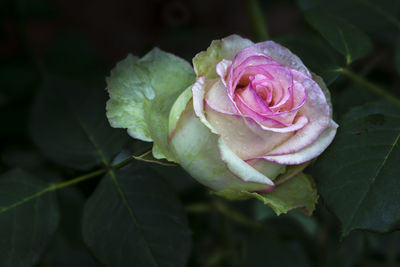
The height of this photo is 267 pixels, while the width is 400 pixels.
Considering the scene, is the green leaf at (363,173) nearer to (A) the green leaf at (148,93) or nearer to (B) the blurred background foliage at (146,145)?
(B) the blurred background foliage at (146,145)

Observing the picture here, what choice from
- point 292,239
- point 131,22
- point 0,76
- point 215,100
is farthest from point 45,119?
point 131,22

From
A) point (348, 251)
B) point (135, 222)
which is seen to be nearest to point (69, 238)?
point (135, 222)

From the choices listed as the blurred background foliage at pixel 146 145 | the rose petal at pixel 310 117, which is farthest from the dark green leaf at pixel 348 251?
the rose petal at pixel 310 117

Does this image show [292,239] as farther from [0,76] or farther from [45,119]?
[0,76]

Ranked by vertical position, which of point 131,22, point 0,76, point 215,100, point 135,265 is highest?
point 215,100

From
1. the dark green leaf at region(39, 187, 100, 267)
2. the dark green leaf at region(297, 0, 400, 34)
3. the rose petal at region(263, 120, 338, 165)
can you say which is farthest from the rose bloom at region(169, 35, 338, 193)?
the dark green leaf at region(39, 187, 100, 267)

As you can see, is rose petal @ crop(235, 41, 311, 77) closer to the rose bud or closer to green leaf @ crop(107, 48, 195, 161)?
the rose bud

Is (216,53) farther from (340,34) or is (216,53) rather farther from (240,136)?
(340,34)
